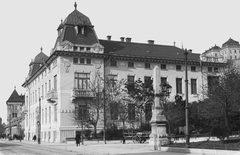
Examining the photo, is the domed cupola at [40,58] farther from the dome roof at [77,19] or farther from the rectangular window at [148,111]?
the rectangular window at [148,111]

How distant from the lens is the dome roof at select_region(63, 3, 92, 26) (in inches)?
2320

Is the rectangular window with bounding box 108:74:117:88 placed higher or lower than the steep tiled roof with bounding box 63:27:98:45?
lower

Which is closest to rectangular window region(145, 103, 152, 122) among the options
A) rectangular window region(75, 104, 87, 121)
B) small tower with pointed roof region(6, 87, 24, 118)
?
rectangular window region(75, 104, 87, 121)

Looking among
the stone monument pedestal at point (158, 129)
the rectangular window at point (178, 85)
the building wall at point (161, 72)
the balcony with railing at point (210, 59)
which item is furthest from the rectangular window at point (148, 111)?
the stone monument pedestal at point (158, 129)

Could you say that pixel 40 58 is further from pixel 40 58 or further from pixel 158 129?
pixel 158 129

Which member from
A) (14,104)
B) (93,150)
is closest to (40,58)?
(93,150)

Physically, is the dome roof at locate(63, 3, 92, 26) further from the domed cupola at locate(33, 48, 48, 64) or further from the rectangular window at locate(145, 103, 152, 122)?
the domed cupola at locate(33, 48, 48, 64)

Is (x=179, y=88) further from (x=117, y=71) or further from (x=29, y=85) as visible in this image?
(x=29, y=85)

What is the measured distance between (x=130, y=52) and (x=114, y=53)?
3649mm

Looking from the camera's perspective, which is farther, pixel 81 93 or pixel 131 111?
pixel 131 111

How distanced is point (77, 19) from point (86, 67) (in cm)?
836

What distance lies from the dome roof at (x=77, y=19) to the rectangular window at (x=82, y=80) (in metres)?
8.13

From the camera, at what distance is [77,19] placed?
59812 millimetres

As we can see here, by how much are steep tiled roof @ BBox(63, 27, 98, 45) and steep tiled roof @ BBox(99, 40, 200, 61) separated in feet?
10.2
